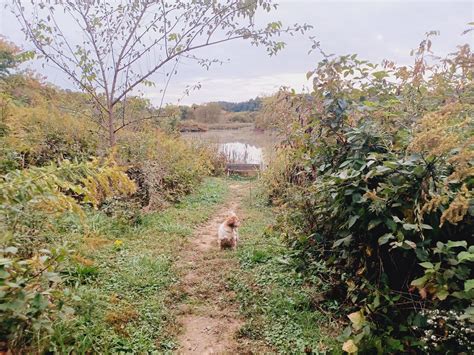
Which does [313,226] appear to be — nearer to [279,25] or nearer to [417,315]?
[417,315]

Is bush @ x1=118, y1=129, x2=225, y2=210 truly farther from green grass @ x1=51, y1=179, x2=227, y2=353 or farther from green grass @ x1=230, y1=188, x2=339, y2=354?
green grass @ x1=230, y1=188, x2=339, y2=354

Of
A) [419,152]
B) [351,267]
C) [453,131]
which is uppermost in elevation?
[453,131]

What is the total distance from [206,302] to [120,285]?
31.6 inches

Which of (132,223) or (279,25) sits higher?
(279,25)

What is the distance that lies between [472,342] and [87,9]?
221 inches

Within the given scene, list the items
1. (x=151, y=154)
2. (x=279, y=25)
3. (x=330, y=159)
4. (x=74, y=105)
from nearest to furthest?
(x=330, y=159)
(x=279, y=25)
(x=74, y=105)
(x=151, y=154)

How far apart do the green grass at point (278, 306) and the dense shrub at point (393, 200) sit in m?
0.23

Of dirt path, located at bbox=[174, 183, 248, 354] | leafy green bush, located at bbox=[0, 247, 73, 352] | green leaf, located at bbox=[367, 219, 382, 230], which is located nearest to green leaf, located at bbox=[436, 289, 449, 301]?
green leaf, located at bbox=[367, 219, 382, 230]

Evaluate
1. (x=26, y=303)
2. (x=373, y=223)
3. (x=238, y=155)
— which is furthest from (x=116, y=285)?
(x=238, y=155)

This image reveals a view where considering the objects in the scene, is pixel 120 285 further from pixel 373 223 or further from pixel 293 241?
pixel 373 223

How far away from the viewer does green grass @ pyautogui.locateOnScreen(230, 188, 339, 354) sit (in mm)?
2133

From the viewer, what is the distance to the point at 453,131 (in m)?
1.66

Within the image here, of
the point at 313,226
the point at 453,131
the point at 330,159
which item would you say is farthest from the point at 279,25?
the point at 453,131

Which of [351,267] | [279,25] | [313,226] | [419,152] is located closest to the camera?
[419,152]
